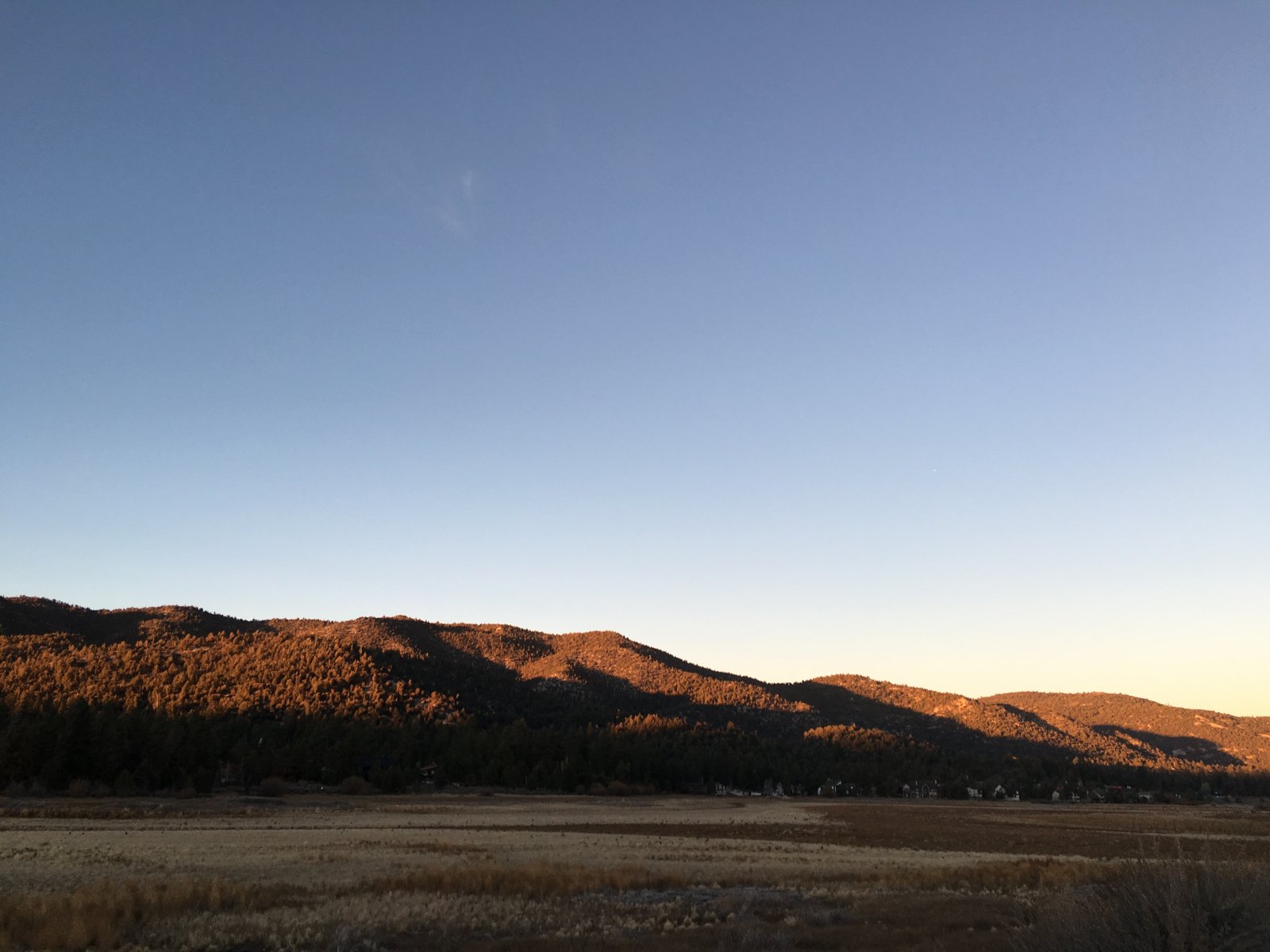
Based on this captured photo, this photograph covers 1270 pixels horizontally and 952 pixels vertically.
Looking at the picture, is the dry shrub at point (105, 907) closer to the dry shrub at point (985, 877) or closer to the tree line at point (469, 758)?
the dry shrub at point (985, 877)

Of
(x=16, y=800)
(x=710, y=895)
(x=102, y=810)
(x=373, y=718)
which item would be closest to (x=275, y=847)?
(x=710, y=895)

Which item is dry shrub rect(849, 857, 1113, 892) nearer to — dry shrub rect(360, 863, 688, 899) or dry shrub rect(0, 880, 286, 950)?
dry shrub rect(360, 863, 688, 899)

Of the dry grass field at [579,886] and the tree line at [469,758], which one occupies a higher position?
the dry grass field at [579,886]

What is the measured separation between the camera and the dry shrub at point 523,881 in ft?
80.9

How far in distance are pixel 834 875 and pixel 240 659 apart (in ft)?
458

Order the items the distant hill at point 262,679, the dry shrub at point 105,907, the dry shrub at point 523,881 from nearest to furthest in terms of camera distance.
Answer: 1. the dry shrub at point 105,907
2. the dry shrub at point 523,881
3. the distant hill at point 262,679

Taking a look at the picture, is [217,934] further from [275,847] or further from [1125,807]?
[1125,807]

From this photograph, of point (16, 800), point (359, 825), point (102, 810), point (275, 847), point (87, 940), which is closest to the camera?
point (87, 940)

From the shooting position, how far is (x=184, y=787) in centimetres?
8281

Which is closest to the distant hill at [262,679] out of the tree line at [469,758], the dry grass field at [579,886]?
the tree line at [469,758]

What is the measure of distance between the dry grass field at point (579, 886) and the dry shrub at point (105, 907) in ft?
0.22

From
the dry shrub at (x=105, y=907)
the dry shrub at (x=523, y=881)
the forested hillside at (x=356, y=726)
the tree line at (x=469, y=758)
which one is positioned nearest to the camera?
the dry shrub at (x=105, y=907)

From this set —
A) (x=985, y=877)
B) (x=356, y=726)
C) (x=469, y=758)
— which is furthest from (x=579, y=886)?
(x=356, y=726)

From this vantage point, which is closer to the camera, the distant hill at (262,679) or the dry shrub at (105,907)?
the dry shrub at (105,907)
